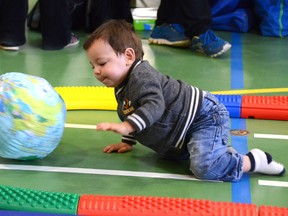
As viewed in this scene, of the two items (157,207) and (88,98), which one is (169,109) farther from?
(88,98)

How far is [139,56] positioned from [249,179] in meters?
0.69

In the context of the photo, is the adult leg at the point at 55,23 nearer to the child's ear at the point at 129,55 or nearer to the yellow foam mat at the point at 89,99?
the yellow foam mat at the point at 89,99

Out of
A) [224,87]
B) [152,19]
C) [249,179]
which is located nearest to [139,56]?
[249,179]

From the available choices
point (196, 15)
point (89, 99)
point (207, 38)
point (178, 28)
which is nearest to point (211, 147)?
point (89, 99)

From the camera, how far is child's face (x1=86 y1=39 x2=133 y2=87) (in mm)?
2443

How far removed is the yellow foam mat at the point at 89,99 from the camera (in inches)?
128

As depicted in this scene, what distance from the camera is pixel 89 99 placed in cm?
329

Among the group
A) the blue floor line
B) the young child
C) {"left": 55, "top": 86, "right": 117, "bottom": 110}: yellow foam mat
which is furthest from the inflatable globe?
the blue floor line

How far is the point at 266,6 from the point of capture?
4988mm

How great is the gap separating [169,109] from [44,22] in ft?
7.35

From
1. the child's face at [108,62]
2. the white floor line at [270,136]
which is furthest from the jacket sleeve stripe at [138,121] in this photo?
the white floor line at [270,136]

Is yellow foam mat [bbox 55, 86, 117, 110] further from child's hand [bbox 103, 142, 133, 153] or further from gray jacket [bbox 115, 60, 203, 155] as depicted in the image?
gray jacket [bbox 115, 60, 203, 155]

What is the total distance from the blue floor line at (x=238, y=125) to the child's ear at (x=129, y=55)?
0.66m

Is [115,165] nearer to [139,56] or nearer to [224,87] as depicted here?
[139,56]
